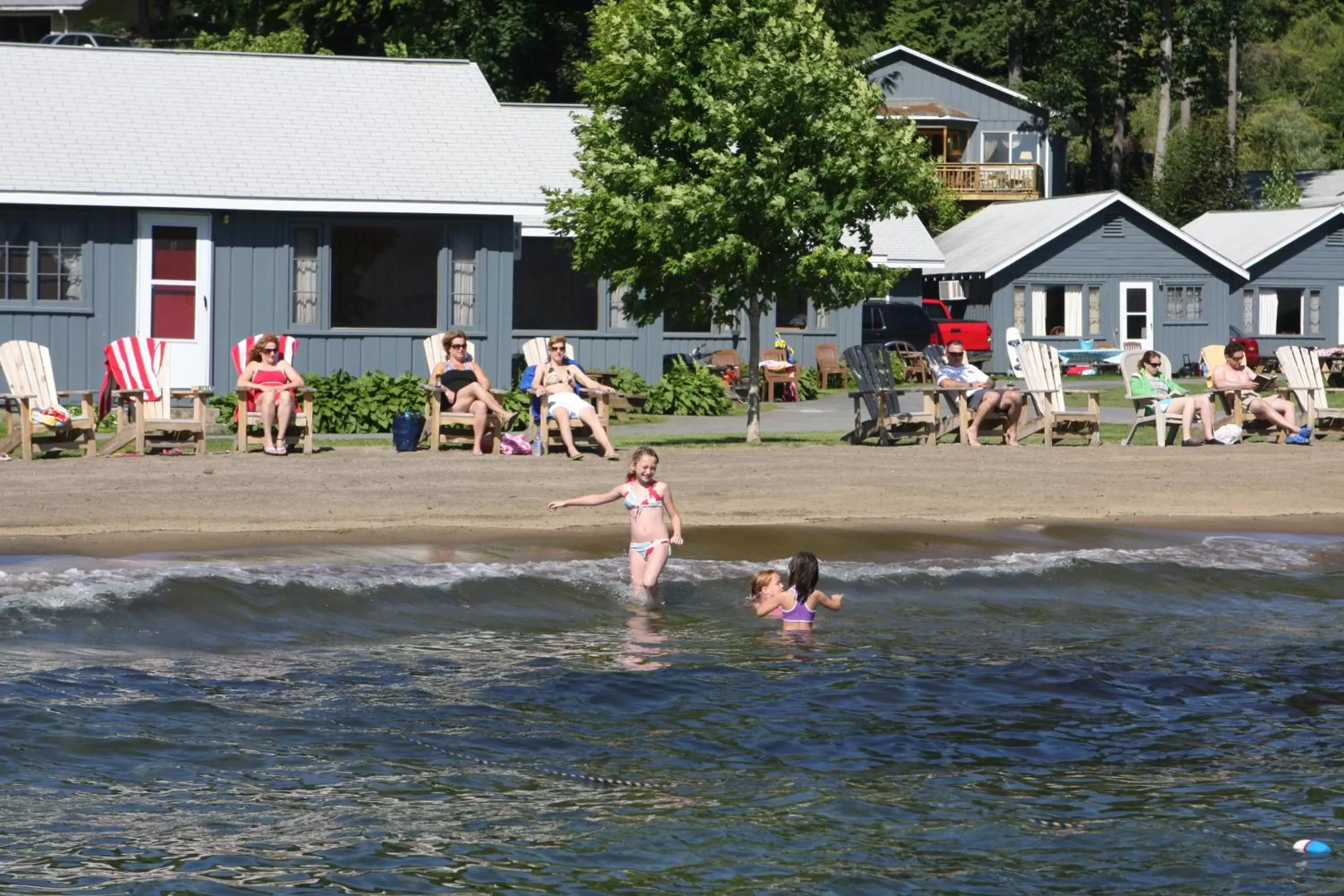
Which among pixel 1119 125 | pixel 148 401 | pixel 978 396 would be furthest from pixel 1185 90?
pixel 148 401

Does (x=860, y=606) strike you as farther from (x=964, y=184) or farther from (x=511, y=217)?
(x=964, y=184)

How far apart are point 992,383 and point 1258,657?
819 cm

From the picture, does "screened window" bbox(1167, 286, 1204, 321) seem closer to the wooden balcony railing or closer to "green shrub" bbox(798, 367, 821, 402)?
the wooden balcony railing

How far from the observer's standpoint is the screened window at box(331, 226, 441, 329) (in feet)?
77.8

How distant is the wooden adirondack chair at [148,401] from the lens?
1669 centimetres

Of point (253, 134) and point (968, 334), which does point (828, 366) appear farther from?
point (253, 134)

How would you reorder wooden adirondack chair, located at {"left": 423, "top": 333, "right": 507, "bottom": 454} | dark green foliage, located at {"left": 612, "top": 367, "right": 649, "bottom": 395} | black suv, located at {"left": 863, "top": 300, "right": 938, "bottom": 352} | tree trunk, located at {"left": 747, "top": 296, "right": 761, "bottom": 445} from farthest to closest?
black suv, located at {"left": 863, "top": 300, "right": 938, "bottom": 352}, dark green foliage, located at {"left": 612, "top": 367, "right": 649, "bottom": 395}, tree trunk, located at {"left": 747, "top": 296, "right": 761, "bottom": 445}, wooden adirondack chair, located at {"left": 423, "top": 333, "right": 507, "bottom": 454}

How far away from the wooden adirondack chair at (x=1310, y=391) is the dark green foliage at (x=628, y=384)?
8.88 metres

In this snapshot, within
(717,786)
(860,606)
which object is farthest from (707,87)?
(717,786)

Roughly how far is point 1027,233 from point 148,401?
28093mm

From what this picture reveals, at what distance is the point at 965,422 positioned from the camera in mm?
18641

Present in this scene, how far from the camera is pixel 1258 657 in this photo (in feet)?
38.5

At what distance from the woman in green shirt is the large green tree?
2834 mm

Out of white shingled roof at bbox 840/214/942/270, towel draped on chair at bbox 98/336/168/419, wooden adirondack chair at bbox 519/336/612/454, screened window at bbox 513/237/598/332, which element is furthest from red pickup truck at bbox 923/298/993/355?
towel draped on chair at bbox 98/336/168/419
